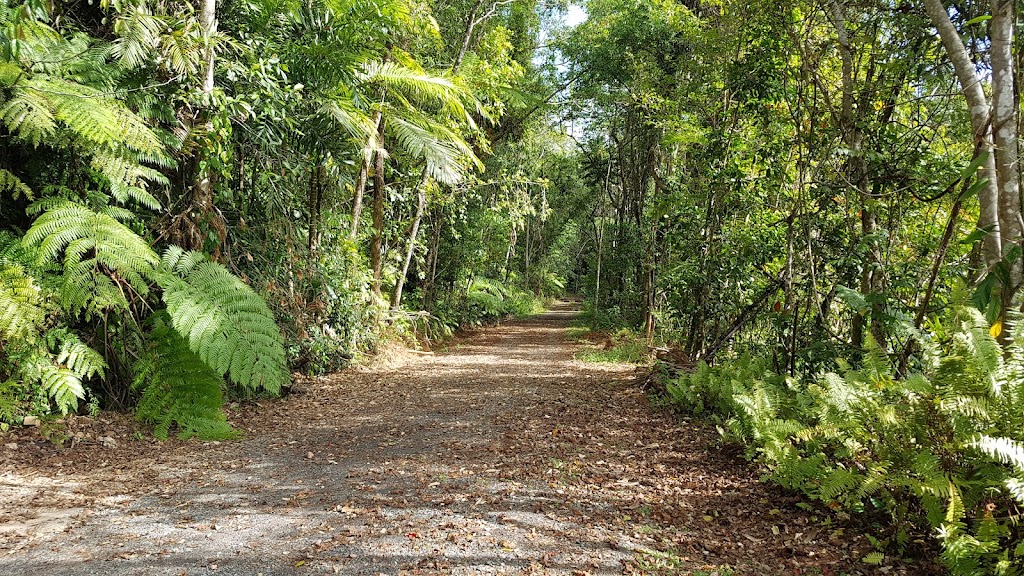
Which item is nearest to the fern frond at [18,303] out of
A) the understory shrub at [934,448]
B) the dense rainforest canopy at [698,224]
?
the dense rainforest canopy at [698,224]

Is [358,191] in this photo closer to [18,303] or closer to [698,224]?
[698,224]

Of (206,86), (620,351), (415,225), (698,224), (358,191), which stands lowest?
(620,351)

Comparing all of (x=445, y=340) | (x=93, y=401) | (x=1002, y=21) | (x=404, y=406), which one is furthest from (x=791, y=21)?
(x=445, y=340)

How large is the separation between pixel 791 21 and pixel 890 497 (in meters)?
4.65

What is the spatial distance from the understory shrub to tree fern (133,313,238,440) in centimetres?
419

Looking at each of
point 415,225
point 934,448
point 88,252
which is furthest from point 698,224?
point 88,252

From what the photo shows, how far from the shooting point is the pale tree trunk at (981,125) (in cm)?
336

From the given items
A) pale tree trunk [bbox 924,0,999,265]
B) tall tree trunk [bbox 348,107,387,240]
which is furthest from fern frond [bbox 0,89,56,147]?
pale tree trunk [bbox 924,0,999,265]

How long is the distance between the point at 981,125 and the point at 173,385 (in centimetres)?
576

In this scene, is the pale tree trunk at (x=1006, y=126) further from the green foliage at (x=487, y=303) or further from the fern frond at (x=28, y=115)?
the green foliage at (x=487, y=303)

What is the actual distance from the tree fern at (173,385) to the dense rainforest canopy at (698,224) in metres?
0.02

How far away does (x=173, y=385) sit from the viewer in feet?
15.4

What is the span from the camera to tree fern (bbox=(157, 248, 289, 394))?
442 centimetres

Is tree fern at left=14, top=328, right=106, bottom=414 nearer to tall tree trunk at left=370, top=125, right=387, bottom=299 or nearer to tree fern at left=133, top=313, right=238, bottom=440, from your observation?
tree fern at left=133, top=313, right=238, bottom=440
